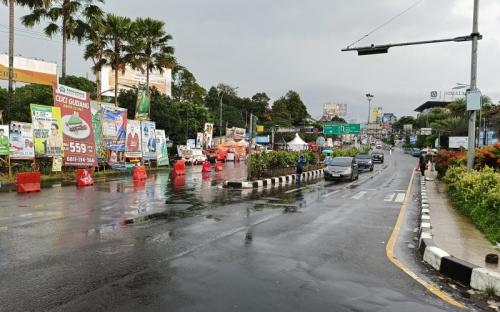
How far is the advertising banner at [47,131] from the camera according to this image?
2105 cm

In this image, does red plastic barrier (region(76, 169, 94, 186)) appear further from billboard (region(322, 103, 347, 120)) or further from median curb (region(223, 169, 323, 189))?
billboard (region(322, 103, 347, 120))

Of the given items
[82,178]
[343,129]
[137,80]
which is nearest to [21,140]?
[82,178]

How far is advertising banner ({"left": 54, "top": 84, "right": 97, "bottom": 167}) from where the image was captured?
22.4 m

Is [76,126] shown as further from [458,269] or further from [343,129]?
[343,129]

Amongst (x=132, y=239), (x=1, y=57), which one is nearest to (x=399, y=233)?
(x=132, y=239)

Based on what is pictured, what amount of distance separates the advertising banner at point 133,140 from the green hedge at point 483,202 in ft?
68.8

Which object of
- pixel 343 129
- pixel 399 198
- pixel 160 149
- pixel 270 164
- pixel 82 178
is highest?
pixel 343 129

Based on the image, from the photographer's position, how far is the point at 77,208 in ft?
39.8

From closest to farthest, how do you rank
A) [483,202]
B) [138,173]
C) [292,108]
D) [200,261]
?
[200,261] < [483,202] < [138,173] < [292,108]

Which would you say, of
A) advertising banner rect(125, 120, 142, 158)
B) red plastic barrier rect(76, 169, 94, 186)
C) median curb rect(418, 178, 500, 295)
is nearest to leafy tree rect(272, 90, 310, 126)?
advertising banner rect(125, 120, 142, 158)

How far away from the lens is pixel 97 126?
2589cm

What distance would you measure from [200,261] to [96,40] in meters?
27.9

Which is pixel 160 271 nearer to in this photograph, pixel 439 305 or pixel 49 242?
pixel 49 242

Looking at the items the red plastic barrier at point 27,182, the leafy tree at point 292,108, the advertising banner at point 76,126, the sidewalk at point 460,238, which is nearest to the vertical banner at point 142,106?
the advertising banner at point 76,126
